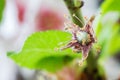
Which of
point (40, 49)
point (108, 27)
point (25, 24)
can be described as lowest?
point (40, 49)

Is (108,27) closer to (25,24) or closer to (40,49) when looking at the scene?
(40,49)

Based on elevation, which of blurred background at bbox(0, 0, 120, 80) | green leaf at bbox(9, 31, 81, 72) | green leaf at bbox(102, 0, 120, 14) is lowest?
green leaf at bbox(9, 31, 81, 72)

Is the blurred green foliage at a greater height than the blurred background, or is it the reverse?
the blurred background

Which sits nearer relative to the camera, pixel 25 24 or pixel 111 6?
pixel 111 6

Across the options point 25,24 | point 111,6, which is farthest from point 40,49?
point 25,24

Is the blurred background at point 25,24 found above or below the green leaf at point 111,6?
above

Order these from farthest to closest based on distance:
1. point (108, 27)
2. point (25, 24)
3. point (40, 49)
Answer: point (25, 24) < point (108, 27) < point (40, 49)

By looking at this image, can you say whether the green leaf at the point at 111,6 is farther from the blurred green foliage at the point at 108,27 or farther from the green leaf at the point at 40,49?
the green leaf at the point at 40,49

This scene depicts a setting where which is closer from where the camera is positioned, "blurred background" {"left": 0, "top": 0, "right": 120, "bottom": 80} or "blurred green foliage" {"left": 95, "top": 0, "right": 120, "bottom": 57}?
"blurred green foliage" {"left": 95, "top": 0, "right": 120, "bottom": 57}

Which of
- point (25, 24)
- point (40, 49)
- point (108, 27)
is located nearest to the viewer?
point (40, 49)

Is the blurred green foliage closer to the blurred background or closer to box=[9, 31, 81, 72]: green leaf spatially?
box=[9, 31, 81, 72]: green leaf

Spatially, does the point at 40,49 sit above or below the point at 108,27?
below

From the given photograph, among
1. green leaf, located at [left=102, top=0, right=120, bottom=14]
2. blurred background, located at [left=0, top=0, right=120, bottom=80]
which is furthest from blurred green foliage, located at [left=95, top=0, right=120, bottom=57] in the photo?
blurred background, located at [left=0, top=0, right=120, bottom=80]

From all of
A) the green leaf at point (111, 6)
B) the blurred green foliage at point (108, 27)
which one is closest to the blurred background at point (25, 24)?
the blurred green foliage at point (108, 27)
